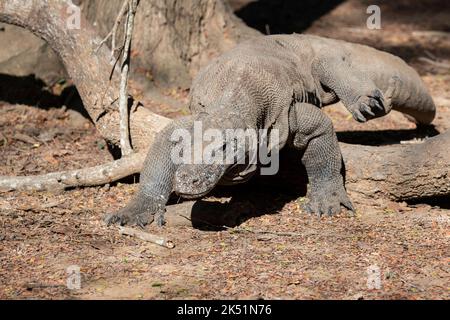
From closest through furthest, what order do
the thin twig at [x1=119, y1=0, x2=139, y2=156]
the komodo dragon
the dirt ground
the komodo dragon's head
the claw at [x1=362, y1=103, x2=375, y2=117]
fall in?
the dirt ground → the komodo dragon's head → the komodo dragon → the claw at [x1=362, y1=103, x2=375, y2=117] → the thin twig at [x1=119, y1=0, x2=139, y2=156]

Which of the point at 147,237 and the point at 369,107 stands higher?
the point at 369,107

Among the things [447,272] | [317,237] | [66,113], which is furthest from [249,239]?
[66,113]

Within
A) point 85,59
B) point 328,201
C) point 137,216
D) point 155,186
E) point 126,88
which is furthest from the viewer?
point 85,59

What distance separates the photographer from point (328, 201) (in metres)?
5.96

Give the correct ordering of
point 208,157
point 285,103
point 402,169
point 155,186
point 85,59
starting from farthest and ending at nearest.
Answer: point 85,59 → point 402,169 → point 285,103 → point 155,186 → point 208,157

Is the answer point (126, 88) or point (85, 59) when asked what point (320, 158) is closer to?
point (126, 88)

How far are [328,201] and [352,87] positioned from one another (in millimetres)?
937

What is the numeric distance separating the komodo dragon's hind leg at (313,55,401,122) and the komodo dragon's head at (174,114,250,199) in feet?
4.13

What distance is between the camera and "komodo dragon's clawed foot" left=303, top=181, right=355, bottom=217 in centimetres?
593

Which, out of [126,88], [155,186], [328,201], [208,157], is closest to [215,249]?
[208,157]

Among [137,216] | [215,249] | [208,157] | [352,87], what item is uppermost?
[352,87]

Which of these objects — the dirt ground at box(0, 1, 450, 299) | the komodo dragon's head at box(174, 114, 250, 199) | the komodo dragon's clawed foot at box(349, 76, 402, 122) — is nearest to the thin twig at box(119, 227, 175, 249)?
the dirt ground at box(0, 1, 450, 299)

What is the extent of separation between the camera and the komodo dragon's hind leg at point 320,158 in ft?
19.4

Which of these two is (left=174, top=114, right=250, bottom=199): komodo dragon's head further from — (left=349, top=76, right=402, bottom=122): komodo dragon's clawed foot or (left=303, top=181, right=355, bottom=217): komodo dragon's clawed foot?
(left=349, top=76, right=402, bottom=122): komodo dragon's clawed foot
